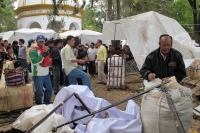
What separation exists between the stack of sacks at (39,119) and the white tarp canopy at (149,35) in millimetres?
3841

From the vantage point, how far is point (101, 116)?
3.41 m

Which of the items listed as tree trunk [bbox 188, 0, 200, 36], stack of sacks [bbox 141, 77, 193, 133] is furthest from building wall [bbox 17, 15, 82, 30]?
stack of sacks [bbox 141, 77, 193, 133]

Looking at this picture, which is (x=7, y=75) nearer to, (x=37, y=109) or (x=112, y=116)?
(x=37, y=109)

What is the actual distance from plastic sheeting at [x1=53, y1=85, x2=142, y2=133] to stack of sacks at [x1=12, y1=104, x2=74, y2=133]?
21 centimetres

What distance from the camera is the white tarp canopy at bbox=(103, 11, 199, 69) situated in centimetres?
678

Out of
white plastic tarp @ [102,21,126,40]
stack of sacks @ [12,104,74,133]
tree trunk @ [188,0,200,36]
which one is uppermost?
tree trunk @ [188,0,200,36]

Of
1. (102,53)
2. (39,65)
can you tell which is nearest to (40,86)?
(39,65)

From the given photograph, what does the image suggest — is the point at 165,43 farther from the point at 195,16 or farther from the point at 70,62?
the point at 195,16

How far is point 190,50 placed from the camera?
6.76 metres

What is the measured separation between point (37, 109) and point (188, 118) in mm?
2202

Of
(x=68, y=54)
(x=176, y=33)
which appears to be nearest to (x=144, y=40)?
(x=176, y=33)

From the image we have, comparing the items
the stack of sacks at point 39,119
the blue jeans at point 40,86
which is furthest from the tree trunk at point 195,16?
the stack of sacks at point 39,119

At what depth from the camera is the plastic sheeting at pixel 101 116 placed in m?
2.97

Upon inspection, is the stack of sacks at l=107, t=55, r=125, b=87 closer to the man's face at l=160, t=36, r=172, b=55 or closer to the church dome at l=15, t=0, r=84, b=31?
the man's face at l=160, t=36, r=172, b=55
